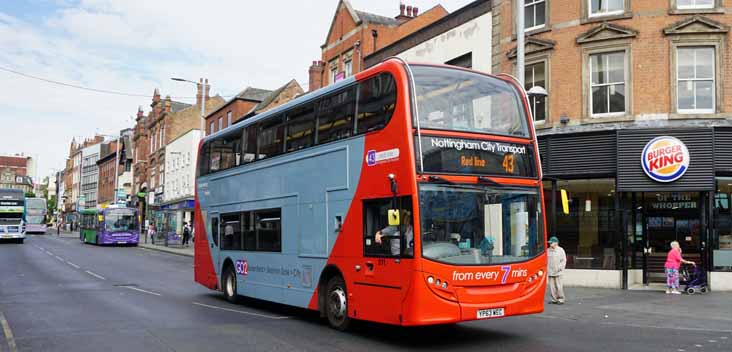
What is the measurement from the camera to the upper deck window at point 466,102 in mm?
9305

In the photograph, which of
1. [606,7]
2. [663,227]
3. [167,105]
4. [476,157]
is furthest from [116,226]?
[476,157]

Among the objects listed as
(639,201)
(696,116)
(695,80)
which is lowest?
(639,201)

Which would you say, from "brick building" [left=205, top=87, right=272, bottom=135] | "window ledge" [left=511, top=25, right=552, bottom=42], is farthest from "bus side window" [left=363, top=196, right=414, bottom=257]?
"brick building" [left=205, top=87, right=272, bottom=135]

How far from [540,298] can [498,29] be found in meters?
14.3

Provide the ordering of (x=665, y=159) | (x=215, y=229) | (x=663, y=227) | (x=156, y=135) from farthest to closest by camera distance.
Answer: (x=156, y=135), (x=663, y=227), (x=665, y=159), (x=215, y=229)

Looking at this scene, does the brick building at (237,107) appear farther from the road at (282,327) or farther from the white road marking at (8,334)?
the white road marking at (8,334)

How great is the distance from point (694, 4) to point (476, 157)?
13081 millimetres

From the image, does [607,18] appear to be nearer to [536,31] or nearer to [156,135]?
[536,31]

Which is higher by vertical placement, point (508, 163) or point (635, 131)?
point (635, 131)

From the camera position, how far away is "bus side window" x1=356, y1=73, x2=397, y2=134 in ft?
31.1

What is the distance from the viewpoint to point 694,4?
18.6 meters

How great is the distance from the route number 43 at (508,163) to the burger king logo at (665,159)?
34.1 feet

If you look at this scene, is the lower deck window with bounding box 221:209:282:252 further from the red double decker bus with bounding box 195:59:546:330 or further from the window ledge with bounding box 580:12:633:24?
the window ledge with bounding box 580:12:633:24

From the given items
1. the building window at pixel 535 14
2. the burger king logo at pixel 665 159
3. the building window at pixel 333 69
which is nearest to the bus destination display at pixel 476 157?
the burger king logo at pixel 665 159
